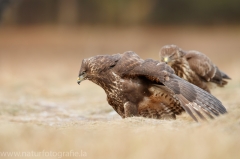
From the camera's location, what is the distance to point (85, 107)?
33.3ft

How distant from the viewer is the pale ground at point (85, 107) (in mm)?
5051

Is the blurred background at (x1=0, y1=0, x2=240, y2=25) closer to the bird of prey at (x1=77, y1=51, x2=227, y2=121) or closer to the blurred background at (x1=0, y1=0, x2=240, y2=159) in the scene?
the blurred background at (x1=0, y1=0, x2=240, y2=159)

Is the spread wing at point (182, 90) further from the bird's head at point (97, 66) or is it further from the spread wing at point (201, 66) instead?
the spread wing at point (201, 66)

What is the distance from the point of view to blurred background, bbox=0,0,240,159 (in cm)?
520

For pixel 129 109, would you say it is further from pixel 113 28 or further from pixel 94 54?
pixel 113 28

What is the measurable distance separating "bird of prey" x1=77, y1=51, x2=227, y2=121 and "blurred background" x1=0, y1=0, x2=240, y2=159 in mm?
313

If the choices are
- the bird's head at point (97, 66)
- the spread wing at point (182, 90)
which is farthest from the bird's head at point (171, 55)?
the spread wing at point (182, 90)

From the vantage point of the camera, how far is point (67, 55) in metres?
23.1

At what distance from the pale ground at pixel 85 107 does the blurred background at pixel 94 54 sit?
0.04 feet

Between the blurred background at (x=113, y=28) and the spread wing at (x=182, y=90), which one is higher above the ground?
the blurred background at (x=113, y=28)

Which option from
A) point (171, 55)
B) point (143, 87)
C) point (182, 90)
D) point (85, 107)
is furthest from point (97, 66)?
point (85, 107)

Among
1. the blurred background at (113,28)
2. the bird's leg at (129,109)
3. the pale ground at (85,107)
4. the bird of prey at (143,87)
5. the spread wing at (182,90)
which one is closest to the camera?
the pale ground at (85,107)

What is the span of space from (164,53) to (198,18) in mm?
20120

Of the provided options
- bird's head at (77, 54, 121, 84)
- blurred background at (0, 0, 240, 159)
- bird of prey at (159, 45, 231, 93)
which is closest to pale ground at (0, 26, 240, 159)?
blurred background at (0, 0, 240, 159)
